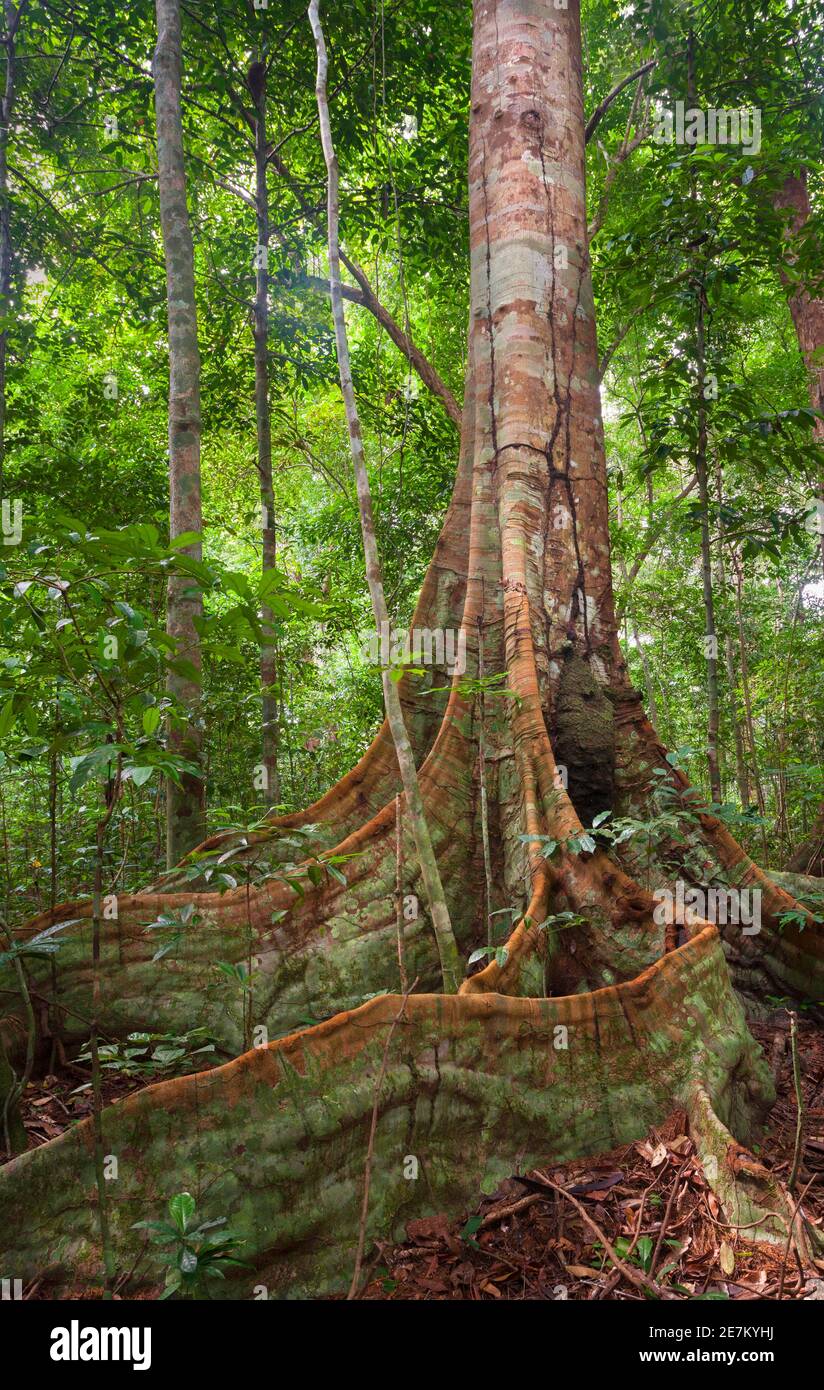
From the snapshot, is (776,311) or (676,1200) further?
(776,311)

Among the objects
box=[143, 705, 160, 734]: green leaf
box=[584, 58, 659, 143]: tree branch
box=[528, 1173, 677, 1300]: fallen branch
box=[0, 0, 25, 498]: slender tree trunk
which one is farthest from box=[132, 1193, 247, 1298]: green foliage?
box=[584, 58, 659, 143]: tree branch

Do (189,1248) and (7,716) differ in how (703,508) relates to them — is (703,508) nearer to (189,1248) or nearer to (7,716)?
(7,716)

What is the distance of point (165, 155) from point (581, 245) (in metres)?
2.47

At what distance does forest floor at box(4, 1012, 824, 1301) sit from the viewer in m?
2.16

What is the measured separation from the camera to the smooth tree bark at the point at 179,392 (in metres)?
4.48

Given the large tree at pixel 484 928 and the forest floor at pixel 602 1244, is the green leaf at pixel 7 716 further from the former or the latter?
the forest floor at pixel 602 1244

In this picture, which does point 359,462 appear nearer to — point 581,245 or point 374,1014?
point 374,1014

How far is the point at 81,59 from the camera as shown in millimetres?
6863

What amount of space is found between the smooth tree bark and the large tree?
0.40 metres

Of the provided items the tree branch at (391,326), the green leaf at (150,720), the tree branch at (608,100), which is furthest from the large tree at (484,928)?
the tree branch at (391,326)

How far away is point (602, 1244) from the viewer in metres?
2.28

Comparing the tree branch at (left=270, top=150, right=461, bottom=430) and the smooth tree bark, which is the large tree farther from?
the tree branch at (left=270, top=150, right=461, bottom=430)

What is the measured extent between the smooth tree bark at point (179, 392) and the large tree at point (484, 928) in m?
0.40
